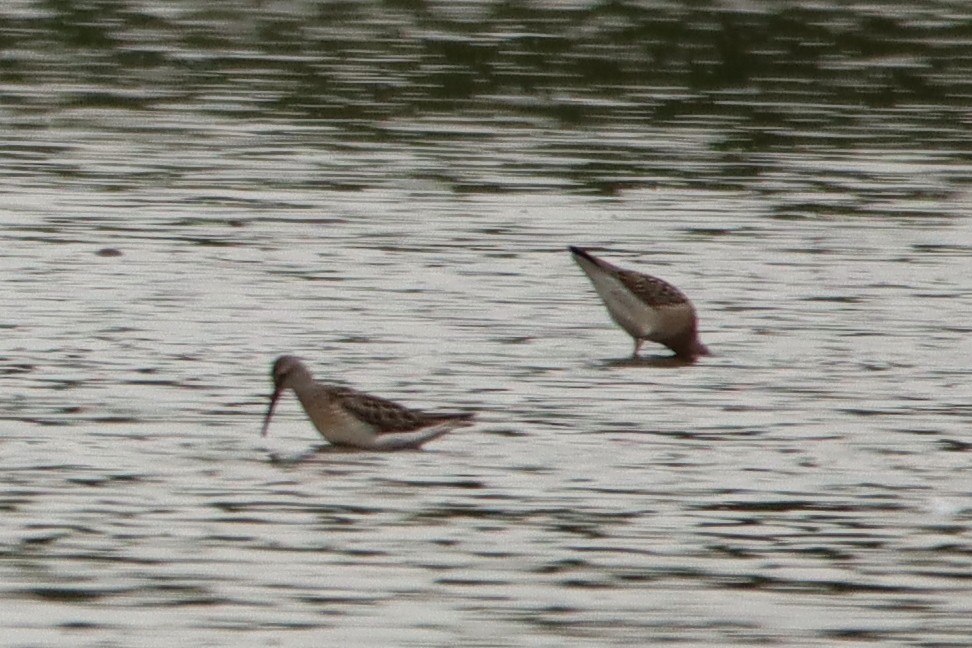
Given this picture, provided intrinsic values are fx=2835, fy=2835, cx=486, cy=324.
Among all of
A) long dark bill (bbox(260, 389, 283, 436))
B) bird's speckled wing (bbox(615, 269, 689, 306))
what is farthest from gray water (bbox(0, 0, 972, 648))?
bird's speckled wing (bbox(615, 269, 689, 306))

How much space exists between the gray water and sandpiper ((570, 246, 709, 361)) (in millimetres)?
Result: 222

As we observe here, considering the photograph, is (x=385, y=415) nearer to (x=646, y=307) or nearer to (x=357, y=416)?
(x=357, y=416)

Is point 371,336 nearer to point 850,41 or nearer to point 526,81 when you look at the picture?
point 526,81

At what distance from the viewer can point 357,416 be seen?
44.4 ft

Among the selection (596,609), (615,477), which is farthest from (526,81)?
(596,609)

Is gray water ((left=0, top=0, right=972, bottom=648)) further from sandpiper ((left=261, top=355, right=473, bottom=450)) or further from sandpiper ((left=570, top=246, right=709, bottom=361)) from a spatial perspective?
sandpiper ((left=570, top=246, right=709, bottom=361))

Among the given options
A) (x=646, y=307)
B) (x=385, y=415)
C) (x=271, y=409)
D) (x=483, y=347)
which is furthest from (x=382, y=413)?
(x=646, y=307)

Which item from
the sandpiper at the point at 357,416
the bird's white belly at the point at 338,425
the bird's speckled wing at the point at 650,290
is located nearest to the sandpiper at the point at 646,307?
the bird's speckled wing at the point at 650,290

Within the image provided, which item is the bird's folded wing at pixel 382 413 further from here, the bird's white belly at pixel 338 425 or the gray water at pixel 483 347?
the gray water at pixel 483 347

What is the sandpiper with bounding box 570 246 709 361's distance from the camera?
16609 mm

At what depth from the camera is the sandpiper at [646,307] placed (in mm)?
16609

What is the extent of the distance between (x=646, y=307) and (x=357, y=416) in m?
3.79

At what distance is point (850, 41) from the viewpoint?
38438 mm

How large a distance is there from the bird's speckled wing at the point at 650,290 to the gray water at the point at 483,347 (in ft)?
1.35
